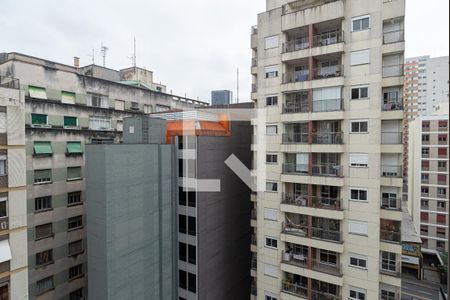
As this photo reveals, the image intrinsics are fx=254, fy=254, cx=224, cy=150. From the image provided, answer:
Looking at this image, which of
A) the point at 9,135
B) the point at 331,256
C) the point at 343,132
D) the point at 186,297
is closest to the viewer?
the point at 9,135

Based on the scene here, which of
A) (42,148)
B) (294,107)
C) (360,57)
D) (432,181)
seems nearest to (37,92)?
(42,148)

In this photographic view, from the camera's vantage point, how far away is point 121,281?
1442cm

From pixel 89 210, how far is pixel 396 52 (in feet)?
63.2

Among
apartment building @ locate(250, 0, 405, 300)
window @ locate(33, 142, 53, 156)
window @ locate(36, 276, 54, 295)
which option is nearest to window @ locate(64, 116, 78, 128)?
window @ locate(33, 142, 53, 156)

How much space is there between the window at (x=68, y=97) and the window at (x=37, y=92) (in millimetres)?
1456

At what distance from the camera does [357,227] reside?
14.7m

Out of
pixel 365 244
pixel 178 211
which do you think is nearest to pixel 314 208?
pixel 365 244

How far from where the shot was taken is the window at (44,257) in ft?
66.4

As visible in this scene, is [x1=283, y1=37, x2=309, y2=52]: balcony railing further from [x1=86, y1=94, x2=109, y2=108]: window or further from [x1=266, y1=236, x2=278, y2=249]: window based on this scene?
[x1=86, y1=94, x2=109, y2=108]: window

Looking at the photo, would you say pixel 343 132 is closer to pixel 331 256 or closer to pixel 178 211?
pixel 331 256

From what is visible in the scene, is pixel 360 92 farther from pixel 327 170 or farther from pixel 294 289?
pixel 294 289

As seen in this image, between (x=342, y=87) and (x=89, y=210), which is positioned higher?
(x=342, y=87)

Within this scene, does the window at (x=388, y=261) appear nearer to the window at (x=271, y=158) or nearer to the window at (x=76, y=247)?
the window at (x=271, y=158)

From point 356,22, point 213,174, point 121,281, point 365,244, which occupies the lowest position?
point 121,281
